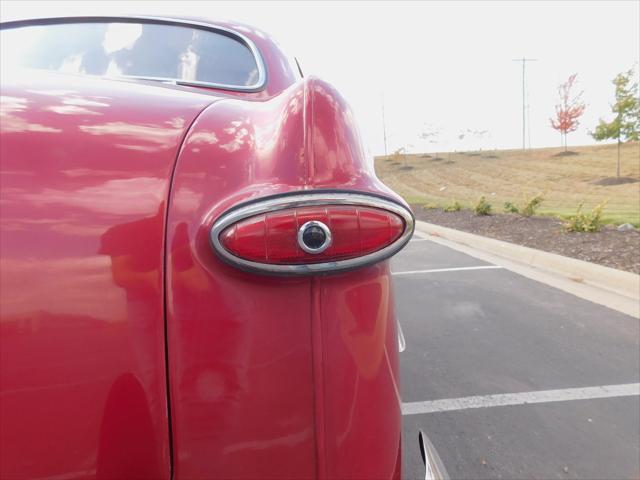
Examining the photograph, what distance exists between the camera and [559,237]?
7.98 m

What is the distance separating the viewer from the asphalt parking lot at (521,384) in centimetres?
234

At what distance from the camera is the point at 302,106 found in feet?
3.45

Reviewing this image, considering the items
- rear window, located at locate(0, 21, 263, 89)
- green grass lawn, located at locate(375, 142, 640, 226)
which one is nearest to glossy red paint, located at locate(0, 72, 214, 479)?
rear window, located at locate(0, 21, 263, 89)

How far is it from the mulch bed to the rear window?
18.6 ft

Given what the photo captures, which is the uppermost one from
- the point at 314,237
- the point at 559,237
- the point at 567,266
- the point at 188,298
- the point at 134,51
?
the point at 134,51

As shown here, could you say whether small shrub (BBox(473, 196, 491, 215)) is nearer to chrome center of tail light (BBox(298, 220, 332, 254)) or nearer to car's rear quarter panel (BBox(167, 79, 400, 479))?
car's rear quarter panel (BBox(167, 79, 400, 479))

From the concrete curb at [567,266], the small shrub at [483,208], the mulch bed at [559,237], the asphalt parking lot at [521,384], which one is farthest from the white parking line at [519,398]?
the small shrub at [483,208]

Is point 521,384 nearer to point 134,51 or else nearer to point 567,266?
point 134,51

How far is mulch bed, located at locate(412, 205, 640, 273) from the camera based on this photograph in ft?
20.7

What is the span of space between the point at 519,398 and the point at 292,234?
266 cm

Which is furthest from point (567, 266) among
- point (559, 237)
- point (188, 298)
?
point (188, 298)

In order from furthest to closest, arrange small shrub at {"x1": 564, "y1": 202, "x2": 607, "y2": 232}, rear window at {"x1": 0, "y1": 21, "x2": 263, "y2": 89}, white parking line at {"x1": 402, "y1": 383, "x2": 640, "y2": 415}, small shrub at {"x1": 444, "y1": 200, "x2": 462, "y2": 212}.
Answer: small shrub at {"x1": 444, "y1": 200, "x2": 462, "y2": 212} → small shrub at {"x1": 564, "y1": 202, "x2": 607, "y2": 232} → white parking line at {"x1": 402, "y1": 383, "x2": 640, "y2": 415} → rear window at {"x1": 0, "y1": 21, "x2": 263, "y2": 89}

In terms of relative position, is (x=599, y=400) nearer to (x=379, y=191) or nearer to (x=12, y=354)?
(x=379, y=191)

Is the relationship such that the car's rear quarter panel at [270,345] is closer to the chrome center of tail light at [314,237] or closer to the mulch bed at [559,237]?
the chrome center of tail light at [314,237]
